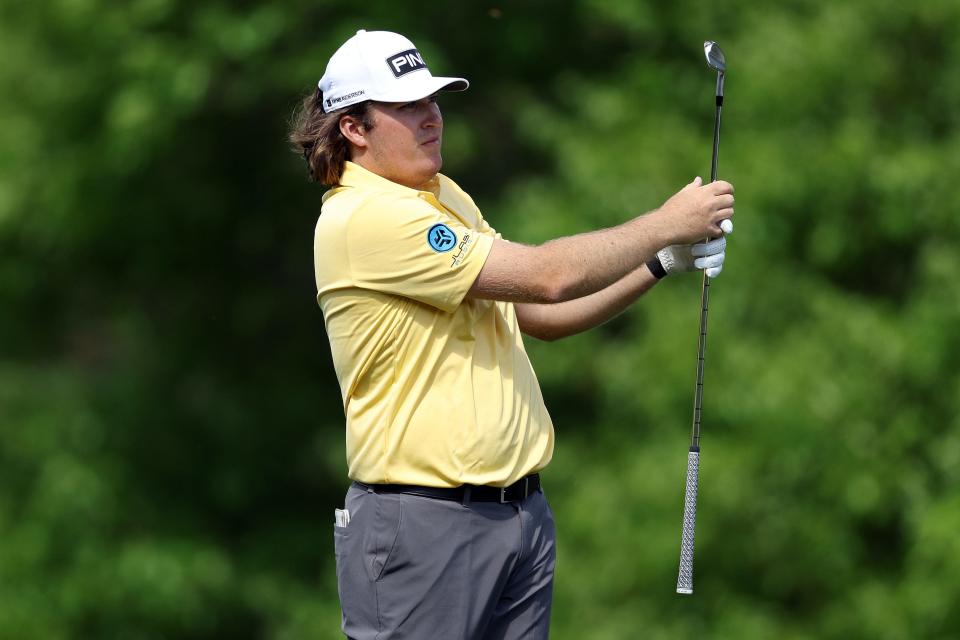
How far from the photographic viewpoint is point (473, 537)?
142 inches

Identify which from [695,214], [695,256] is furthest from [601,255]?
[695,256]

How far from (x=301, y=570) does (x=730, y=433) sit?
3613mm

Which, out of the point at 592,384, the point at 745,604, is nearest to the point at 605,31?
the point at 592,384

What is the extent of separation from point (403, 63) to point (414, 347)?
0.67m

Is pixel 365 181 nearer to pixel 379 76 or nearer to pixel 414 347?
pixel 379 76

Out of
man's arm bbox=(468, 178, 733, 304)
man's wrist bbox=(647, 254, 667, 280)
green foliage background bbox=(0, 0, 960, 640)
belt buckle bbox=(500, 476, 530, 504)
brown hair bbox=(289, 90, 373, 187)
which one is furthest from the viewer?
green foliage background bbox=(0, 0, 960, 640)

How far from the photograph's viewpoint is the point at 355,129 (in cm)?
375

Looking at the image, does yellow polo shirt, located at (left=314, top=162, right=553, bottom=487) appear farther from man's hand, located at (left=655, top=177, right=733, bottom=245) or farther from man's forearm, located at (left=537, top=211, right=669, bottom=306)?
man's hand, located at (left=655, top=177, right=733, bottom=245)

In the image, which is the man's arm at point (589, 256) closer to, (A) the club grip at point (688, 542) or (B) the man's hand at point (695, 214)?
(B) the man's hand at point (695, 214)

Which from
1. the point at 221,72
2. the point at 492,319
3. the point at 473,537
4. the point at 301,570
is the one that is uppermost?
the point at 221,72

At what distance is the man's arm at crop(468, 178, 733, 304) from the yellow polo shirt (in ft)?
0.20

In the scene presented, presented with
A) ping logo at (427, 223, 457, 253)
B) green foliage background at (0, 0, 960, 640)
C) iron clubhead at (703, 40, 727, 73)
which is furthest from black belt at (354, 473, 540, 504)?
green foliage background at (0, 0, 960, 640)

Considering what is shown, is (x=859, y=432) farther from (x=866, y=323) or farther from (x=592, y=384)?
(x=592, y=384)

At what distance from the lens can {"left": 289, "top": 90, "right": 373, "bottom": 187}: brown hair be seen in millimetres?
3742
